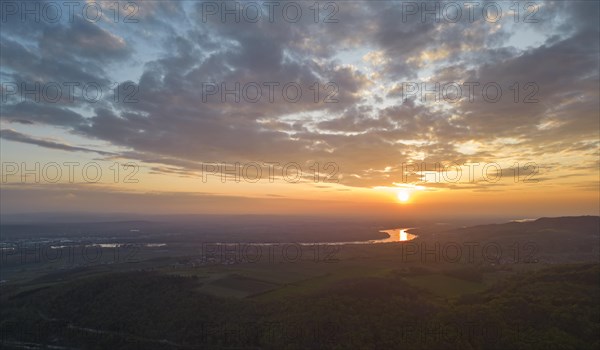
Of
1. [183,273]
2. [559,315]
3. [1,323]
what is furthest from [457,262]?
[1,323]

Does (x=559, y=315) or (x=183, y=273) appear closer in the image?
(x=559, y=315)

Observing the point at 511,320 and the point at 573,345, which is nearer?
the point at 573,345

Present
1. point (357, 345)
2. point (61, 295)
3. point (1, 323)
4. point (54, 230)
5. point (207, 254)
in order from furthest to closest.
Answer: point (54, 230)
point (207, 254)
point (61, 295)
point (1, 323)
point (357, 345)

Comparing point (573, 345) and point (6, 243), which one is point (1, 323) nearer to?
point (573, 345)

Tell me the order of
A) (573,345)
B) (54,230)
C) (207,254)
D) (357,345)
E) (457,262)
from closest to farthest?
(573,345) < (357,345) < (457,262) < (207,254) < (54,230)

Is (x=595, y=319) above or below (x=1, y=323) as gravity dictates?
above

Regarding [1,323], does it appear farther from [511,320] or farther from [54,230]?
[54,230]

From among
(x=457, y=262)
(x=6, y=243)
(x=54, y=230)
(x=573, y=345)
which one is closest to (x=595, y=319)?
(x=573, y=345)

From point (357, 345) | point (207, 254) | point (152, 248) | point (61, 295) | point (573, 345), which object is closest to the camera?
point (573, 345)

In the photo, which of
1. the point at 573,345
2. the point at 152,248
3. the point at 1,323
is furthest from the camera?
the point at 152,248
